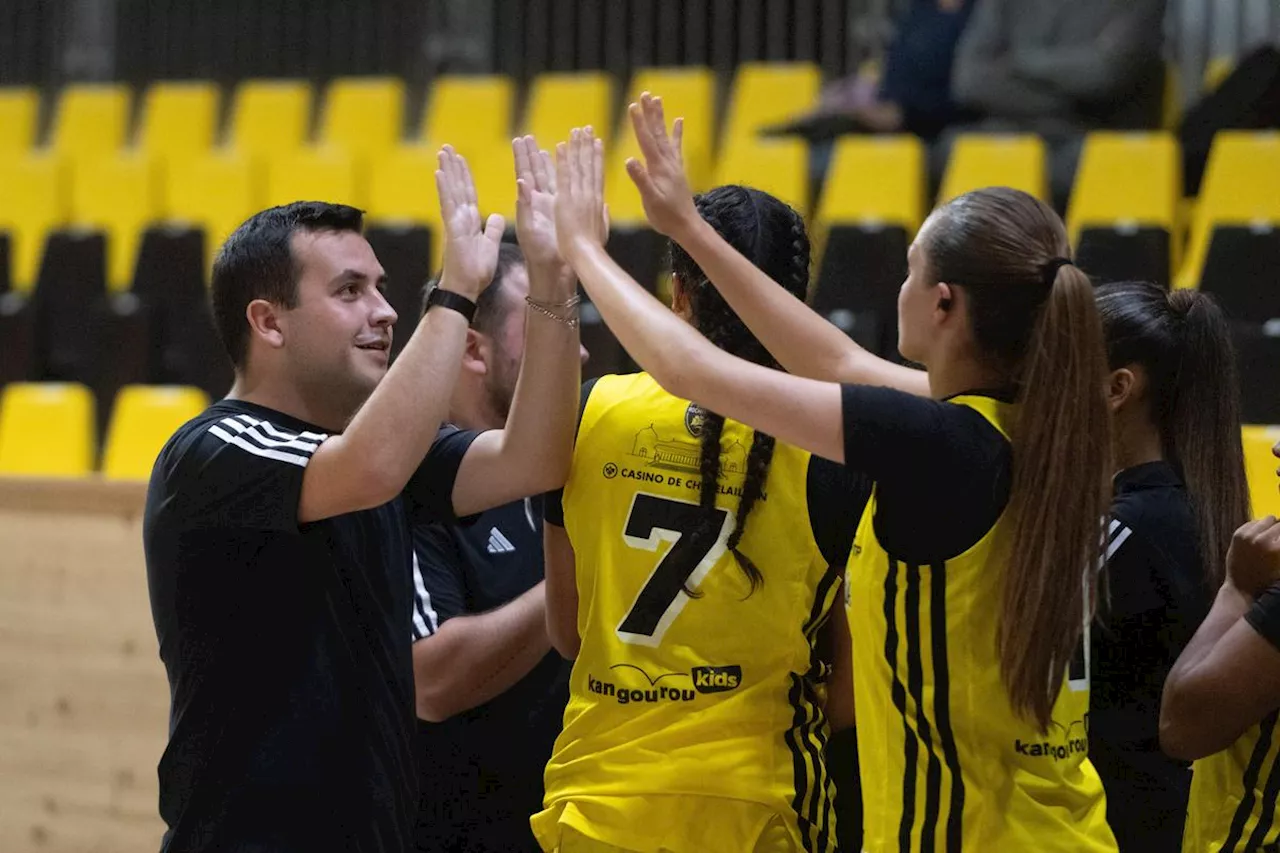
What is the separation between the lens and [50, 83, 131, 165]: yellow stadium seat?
9.12 metres

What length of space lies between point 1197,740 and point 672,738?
0.73m

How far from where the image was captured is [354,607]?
7.55 feet

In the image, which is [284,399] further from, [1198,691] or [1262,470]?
[1262,470]

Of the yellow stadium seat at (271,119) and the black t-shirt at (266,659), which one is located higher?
the yellow stadium seat at (271,119)

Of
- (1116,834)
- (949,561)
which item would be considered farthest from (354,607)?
(1116,834)

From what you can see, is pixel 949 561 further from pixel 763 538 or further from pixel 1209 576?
pixel 1209 576

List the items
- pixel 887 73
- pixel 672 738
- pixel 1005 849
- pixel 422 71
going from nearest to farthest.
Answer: pixel 1005 849
pixel 672 738
pixel 887 73
pixel 422 71

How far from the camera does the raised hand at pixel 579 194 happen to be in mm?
2172

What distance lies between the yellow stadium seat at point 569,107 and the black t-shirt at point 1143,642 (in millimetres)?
5958

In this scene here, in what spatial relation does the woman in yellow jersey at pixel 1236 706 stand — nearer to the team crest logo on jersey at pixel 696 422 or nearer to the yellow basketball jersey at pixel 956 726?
the yellow basketball jersey at pixel 956 726

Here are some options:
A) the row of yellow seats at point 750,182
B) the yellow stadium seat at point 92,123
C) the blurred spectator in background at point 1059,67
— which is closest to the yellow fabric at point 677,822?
the row of yellow seats at point 750,182

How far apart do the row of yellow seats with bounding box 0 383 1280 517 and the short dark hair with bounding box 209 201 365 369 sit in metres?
3.07

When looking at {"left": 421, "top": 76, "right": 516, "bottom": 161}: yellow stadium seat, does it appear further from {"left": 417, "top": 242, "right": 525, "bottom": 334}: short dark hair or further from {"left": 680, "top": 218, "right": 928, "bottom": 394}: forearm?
{"left": 680, "top": 218, "right": 928, "bottom": 394}: forearm

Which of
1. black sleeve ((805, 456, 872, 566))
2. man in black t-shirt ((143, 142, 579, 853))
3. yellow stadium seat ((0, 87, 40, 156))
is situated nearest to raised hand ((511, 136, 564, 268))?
man in black t-shirt ((143, 142, 579, 853))
